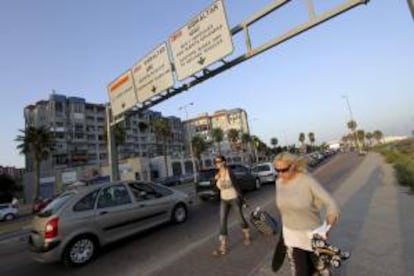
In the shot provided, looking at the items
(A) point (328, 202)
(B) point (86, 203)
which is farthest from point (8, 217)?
(A) point (328, 202)

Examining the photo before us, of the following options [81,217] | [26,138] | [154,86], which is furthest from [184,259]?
[26,138]

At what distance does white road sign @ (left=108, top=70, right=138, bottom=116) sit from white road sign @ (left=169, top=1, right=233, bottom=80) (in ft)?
11.6

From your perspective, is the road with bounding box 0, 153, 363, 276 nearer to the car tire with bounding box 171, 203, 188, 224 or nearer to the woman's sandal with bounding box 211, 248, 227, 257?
the woman's sandal with bounding box 211, 248, 227, 257

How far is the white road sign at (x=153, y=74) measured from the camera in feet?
41.8

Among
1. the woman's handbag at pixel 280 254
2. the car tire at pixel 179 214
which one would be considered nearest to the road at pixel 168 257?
the car tire at pixel 179 214

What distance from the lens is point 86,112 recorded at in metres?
105

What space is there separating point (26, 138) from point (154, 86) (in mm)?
44779

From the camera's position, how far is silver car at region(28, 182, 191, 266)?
6.94 meters

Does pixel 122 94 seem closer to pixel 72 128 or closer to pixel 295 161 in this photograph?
pixel 295 161

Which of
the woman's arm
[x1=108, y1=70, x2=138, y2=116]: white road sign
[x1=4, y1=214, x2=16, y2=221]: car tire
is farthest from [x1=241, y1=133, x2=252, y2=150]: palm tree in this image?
the woman's arm

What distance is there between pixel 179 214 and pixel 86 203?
10.8ft

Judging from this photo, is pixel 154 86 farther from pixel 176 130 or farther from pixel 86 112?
pixel 176 130

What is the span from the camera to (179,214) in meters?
10.3

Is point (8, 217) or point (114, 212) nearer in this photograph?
point (114, 212)
